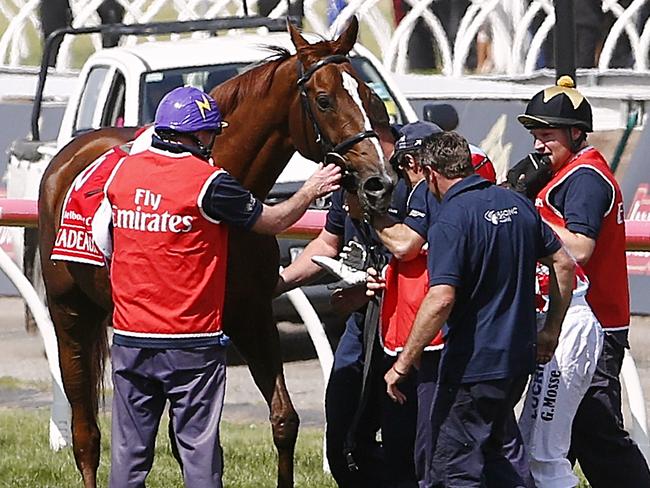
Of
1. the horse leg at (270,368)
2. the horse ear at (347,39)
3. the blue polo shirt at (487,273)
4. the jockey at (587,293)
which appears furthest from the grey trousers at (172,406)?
the horse ear at (347,39)

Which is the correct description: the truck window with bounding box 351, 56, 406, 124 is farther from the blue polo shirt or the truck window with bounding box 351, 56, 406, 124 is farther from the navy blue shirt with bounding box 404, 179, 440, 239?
the blue polo shirt

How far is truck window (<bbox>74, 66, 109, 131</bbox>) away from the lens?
36.4ft

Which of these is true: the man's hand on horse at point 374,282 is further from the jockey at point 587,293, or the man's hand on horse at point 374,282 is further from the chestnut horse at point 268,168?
the jockey at point 587,293

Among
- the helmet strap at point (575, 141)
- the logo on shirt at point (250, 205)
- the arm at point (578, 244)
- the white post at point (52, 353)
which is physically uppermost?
the helmet strap at point (575, 141)

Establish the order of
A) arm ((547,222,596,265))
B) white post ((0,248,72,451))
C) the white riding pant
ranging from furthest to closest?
white post ((0,248,72,451)), the white riding pant, arm ((547,222,596,265))

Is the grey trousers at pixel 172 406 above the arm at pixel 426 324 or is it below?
below

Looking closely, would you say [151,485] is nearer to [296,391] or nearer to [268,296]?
[268,296]

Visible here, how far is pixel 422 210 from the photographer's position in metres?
6.04

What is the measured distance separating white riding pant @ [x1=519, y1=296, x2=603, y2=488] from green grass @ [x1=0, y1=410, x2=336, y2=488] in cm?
149

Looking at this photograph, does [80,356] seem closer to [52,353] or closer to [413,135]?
[52,353]

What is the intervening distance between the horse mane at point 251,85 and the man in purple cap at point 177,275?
0.57 metres

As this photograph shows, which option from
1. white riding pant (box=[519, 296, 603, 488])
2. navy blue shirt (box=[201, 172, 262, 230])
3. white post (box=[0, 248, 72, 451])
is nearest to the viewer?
navy blue shirt (box=[201, 172, 262, 230])

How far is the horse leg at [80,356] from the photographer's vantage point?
24.3ft

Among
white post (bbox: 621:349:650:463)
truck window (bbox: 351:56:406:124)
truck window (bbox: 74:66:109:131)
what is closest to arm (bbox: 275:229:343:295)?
white post (bbox: 621:349:650:463)
